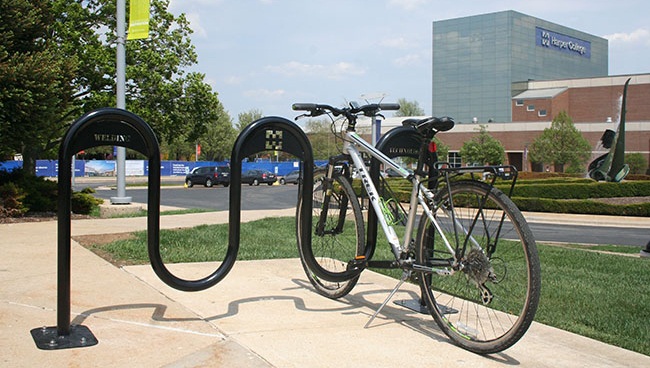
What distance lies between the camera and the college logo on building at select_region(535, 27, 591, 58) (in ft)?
324

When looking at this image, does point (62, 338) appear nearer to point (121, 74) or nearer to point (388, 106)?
point (388, 106)

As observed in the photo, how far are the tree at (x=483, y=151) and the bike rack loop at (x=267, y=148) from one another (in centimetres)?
5437

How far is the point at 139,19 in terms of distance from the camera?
45.0 feet

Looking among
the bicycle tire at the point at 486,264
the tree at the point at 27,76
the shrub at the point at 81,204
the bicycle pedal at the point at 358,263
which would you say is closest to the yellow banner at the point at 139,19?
the tree at the point at 27,76

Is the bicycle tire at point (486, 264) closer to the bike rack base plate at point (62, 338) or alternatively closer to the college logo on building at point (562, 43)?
the bike rack base plate at point (62, 338)

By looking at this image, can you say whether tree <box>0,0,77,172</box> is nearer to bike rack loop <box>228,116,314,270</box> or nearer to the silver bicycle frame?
bike rack loop <box>228,116,314,270</box>

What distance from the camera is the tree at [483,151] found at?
191 feet

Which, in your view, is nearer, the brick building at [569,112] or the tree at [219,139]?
the brick building at [569,112]

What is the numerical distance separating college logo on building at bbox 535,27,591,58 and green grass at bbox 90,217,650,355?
97.4 metres

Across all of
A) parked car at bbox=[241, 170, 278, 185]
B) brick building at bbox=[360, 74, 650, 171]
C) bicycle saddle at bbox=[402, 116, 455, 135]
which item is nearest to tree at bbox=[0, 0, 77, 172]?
bicycle saddle at bbox=[402, 116, 455, 135]

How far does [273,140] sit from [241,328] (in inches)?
58.3

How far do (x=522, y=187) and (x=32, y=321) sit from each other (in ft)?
80.9

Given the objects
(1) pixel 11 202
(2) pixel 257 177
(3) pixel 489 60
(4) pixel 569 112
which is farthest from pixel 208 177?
(3) pixel 489 60

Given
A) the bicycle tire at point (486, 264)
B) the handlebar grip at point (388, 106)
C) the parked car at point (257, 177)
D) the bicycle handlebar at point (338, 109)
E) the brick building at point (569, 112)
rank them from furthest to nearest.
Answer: the brick building at point (569, 112) < the parked car at point (257, 177) < the handlebar grip at point (388, 106) < the bicycle handlebar at point (338, 109) < the bicycle tire at point (486, 264)
